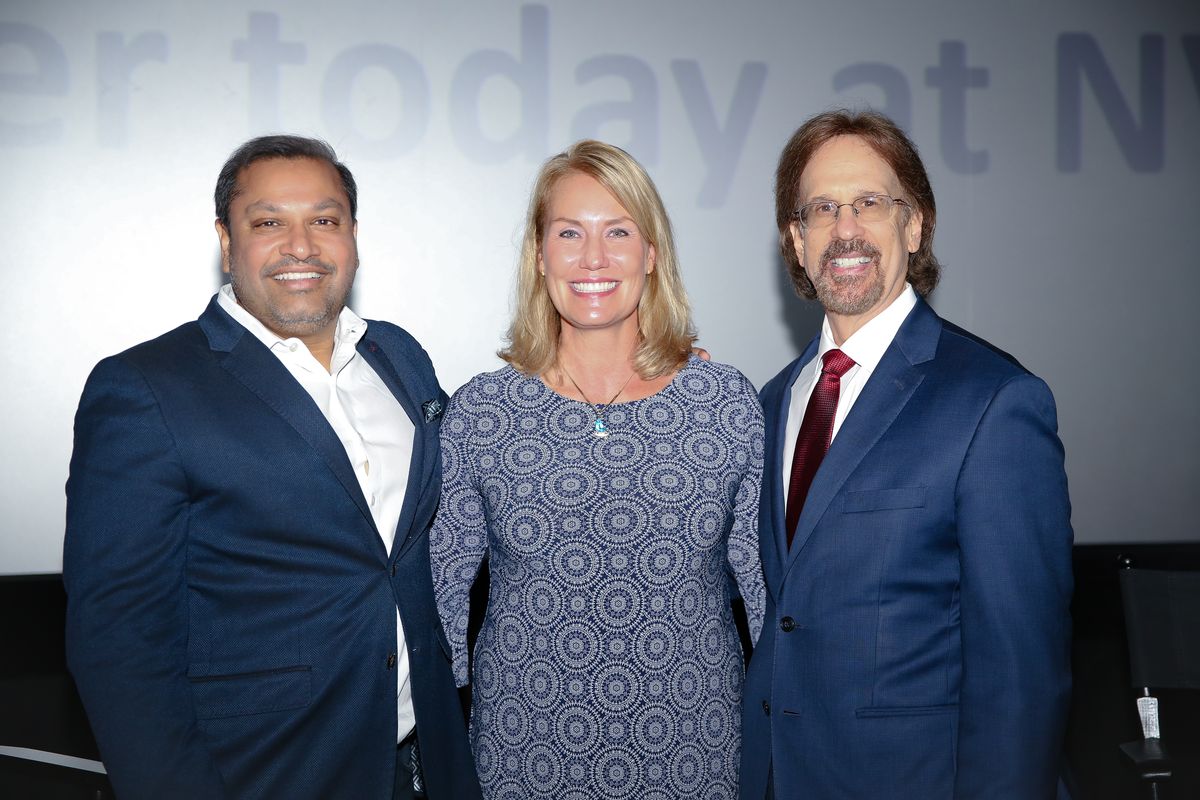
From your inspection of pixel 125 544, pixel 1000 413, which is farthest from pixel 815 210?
pixel 125 544

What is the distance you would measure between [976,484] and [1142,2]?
4027 mm

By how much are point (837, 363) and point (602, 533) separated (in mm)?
651

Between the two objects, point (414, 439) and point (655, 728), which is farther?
point (414, 439)

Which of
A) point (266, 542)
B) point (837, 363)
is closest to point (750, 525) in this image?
point (837, 363)

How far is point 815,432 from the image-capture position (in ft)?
6.82

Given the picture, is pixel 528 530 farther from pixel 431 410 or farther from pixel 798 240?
pixel 798 240

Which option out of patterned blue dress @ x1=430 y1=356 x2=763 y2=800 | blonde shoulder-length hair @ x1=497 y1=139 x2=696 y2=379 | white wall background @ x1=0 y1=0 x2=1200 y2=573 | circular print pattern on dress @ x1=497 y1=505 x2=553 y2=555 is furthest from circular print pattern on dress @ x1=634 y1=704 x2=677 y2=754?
white wall background @ x1=0 y1=0 x2=1200 y2=573

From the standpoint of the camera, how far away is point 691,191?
4336 mm

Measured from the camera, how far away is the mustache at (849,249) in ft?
7.02

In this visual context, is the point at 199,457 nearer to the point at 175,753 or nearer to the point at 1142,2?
the point at 175,753

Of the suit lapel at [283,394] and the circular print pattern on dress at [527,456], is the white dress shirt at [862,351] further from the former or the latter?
the suit lapel at [283,394]

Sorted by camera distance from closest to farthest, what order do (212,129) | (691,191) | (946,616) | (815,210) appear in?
(946,616) → (815,210) → (212,129) → (691,191)

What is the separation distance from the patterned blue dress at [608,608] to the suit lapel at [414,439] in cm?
10

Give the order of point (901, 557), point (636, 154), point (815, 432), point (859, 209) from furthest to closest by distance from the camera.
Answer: point (636, 154), point (859, 209), point (815, 432), point (901, 557)
